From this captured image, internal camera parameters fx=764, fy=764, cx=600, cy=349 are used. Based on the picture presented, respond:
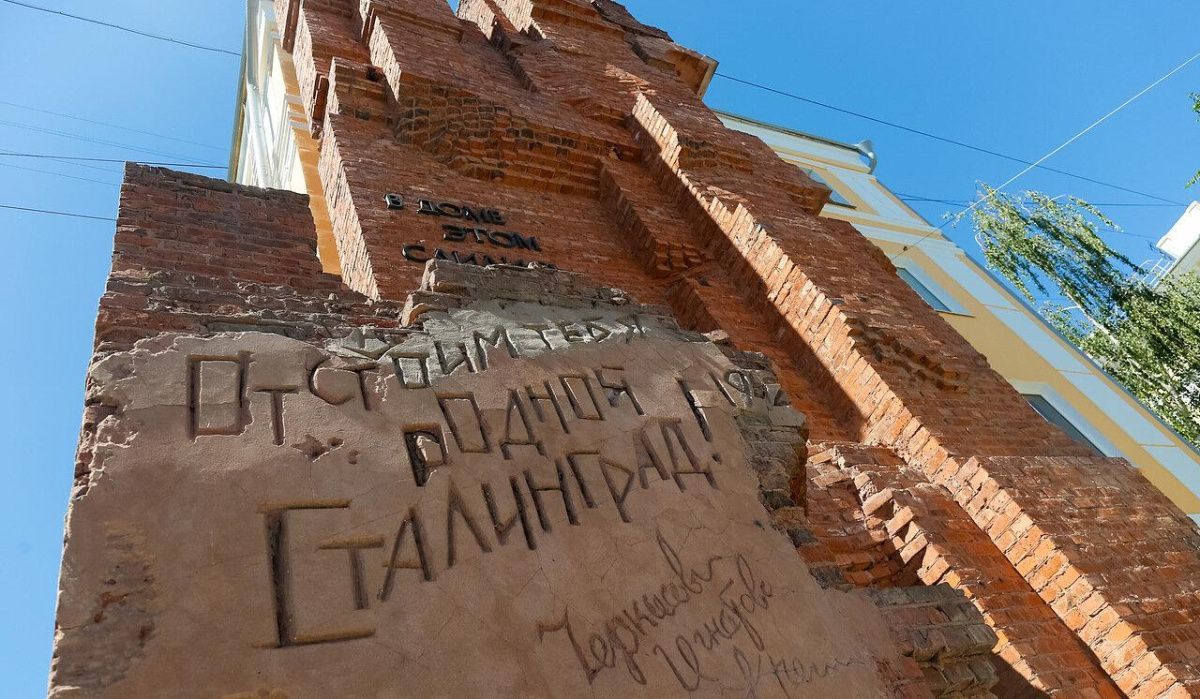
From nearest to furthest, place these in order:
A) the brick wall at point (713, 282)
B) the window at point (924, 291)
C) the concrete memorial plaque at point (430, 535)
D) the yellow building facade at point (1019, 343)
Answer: the concrete memorial plaque at point (430, 535), the brick wall at point (713, 282), the yellow building facade at point (1019, 343), the window at point (924, 291)

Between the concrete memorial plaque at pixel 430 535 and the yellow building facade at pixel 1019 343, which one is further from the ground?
the yellow building facade at pixel 1019 343

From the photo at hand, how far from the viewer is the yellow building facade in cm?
1103

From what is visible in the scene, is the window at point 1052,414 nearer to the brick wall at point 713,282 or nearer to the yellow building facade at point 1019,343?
the yellow building facade at point 1019,343

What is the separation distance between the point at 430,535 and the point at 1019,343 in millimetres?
12611

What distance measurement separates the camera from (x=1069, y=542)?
13.5 ft

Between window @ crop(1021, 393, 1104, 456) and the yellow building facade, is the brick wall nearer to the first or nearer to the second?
window @ crop(1021, 393, 1104, 456)

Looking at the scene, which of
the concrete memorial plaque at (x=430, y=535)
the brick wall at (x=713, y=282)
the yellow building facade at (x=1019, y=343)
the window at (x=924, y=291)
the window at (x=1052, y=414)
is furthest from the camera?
the window at (x=924, y=291)

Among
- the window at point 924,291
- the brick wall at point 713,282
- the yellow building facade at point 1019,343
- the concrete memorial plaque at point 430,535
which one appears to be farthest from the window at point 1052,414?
the concrete memorial plaque at point 430,535

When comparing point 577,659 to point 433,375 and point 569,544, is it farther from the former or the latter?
point 433,375

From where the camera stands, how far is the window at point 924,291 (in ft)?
41.8

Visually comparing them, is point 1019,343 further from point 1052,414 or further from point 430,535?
point 430,535

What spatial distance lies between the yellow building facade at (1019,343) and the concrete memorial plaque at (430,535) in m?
9.97

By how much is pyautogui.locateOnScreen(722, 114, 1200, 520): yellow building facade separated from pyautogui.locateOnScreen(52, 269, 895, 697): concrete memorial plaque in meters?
9.97

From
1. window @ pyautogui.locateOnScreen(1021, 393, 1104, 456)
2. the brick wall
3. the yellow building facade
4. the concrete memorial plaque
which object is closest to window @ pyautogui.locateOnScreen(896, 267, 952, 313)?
the yellow building facade
